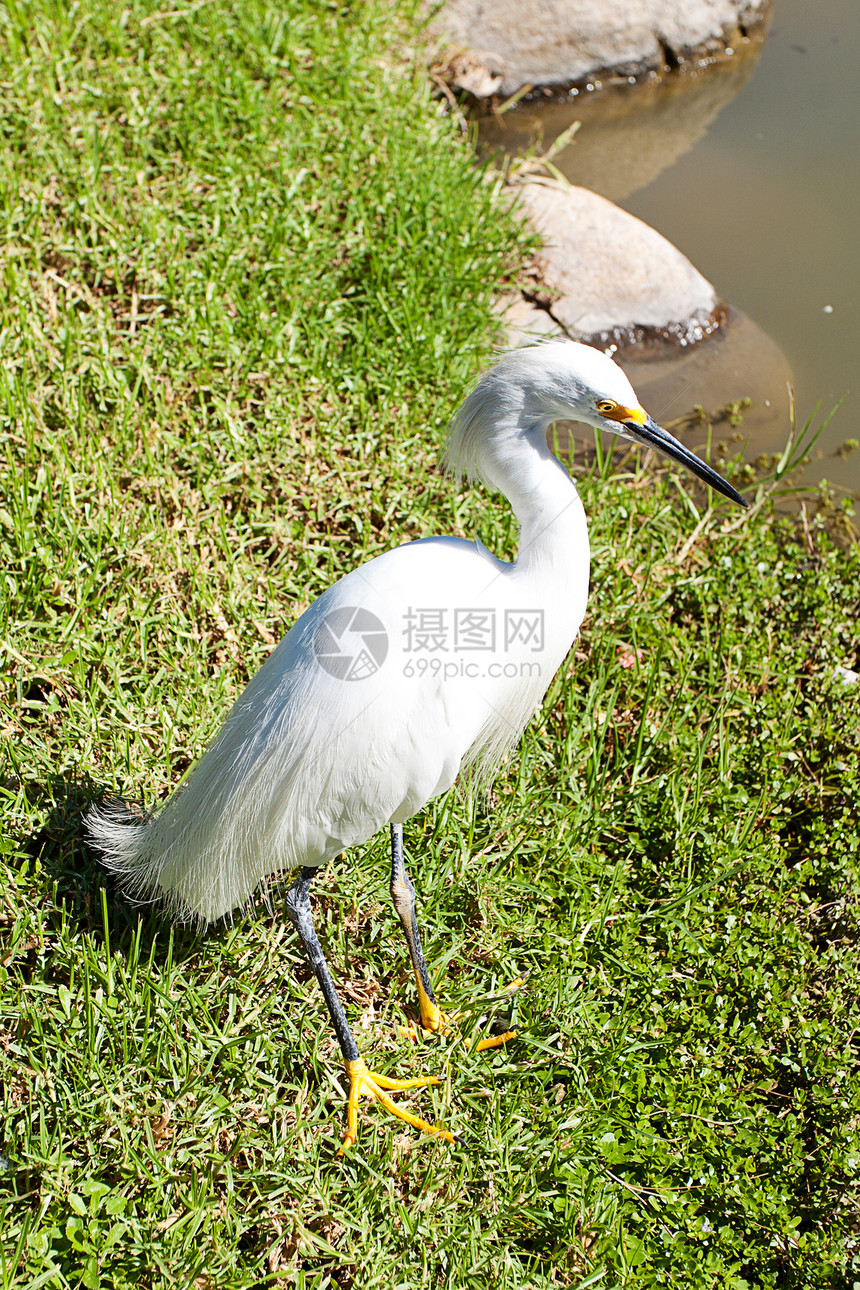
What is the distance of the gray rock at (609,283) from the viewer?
4.21m

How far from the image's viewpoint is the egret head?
1.82 metres

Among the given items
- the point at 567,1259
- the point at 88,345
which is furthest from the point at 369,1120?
the point at 88,345

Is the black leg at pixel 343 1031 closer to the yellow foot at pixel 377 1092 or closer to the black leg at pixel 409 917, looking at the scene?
the yellow foot at pixel 377 1092

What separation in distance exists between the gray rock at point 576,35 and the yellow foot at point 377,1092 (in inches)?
203

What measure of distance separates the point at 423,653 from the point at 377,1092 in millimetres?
1072

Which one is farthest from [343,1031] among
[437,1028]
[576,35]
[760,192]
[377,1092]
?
[576,35]

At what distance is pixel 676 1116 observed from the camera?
2199 millimetres

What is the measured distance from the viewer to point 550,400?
186cm

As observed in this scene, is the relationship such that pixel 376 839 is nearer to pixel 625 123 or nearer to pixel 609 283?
pixel 609 283

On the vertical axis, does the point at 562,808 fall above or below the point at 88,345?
below

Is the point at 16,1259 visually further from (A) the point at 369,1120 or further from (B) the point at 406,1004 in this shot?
(B) the point at 406,1004

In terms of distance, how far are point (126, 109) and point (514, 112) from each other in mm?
2713

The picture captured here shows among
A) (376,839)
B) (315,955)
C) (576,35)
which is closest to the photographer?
(315,955)

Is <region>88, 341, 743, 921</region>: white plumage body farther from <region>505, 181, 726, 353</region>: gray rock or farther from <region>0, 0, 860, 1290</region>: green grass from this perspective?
<region>505, 181, 726, 353</region>: gray rock
